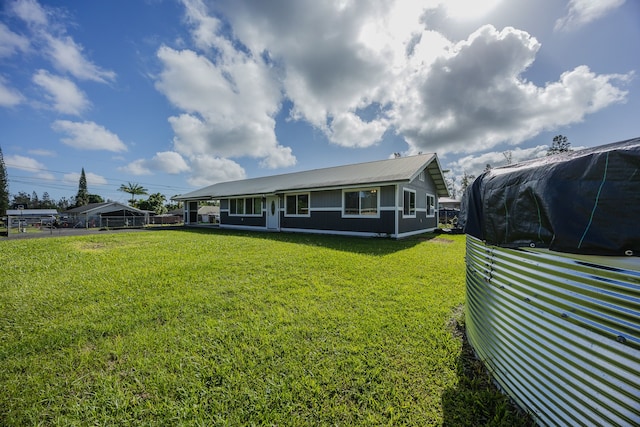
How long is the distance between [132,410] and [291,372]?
53.6 inches

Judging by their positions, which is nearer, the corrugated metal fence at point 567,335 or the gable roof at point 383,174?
the corrugated metal fence at point 567,335

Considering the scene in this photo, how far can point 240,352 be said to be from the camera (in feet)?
8.63

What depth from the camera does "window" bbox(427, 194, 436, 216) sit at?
15.2 meters

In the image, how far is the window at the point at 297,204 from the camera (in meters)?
13.9

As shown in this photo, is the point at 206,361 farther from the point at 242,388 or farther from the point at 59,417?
the point at 59,417

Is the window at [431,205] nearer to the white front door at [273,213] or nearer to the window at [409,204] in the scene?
the window at [409,204]

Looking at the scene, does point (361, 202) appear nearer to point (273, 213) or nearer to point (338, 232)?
point (338, 232)

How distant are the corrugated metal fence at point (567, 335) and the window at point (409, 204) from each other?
987 centimetres

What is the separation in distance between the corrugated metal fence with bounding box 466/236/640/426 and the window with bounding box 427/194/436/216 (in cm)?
1414

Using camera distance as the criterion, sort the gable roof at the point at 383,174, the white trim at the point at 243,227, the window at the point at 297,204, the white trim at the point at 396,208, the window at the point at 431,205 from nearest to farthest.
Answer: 1. the white trim at the point at 396,208
2. the gable roof at the point at 383,174
3. the window at the point at 297,204
4. the window at the point at 431,205
5. the white trim at the point at 243,227

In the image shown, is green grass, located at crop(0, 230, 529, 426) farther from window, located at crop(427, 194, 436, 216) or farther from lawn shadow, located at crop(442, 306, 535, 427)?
window, located at crop(427, 194, 436, 216)

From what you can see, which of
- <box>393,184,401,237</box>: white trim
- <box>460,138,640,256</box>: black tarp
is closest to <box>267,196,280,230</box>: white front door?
<box>393,184,401,237</box>: white trim

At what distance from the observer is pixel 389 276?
5.29m

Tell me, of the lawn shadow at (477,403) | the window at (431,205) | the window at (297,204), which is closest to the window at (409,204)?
the window at (431,205)
